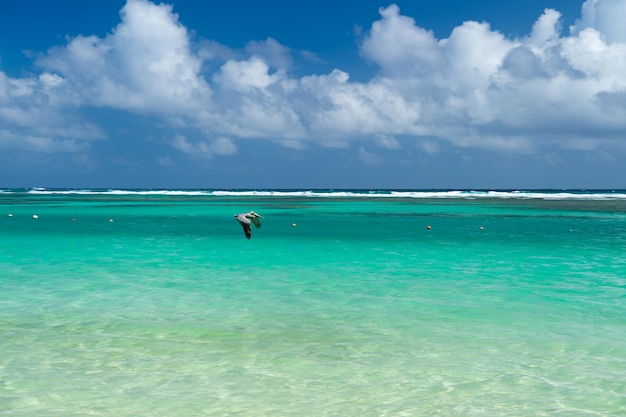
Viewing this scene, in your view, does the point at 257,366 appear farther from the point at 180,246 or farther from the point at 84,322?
the point at 180,246

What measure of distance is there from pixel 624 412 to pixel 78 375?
5841 millimetres

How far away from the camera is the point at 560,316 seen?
10.9 meters

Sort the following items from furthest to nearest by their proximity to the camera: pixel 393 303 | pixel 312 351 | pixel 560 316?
pixel 393 303 → pixel 560 316 → pixel 312 351

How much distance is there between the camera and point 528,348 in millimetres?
8812

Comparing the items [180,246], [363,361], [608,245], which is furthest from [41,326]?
[608,245]

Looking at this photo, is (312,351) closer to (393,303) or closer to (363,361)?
(363,361)

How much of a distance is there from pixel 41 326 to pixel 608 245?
62.8 ft

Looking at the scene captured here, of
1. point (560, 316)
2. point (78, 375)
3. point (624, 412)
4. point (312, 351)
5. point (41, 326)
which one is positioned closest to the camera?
point (624, 412)

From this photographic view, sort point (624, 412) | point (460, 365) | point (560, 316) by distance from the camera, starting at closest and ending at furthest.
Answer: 1. point (624, 412)
2. point (460, 365)
3. point (560, 316)

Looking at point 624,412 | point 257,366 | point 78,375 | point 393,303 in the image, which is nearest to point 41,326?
point 78,375

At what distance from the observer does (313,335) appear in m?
9.51

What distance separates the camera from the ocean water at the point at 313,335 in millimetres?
6816

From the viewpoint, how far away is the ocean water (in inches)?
268

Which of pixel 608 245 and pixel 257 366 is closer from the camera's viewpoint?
pixel 257 366
